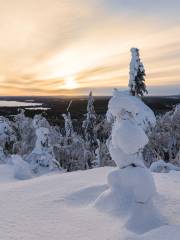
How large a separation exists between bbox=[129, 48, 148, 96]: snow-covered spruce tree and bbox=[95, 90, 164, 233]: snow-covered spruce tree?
15.5 meters

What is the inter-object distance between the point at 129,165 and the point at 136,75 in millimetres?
16122

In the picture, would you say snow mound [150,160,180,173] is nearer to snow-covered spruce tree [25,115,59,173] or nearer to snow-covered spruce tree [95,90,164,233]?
snow-covered spruce tree [95,90,164,233]

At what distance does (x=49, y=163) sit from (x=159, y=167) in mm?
11977

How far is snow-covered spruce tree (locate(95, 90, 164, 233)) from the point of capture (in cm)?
781

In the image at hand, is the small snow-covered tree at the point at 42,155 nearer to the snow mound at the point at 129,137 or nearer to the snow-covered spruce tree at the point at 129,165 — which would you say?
the snow-covered spruce tree at the point at 129,165

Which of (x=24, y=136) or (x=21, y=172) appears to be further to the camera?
(x=24, y=136)

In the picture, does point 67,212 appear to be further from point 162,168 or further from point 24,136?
point 24,136

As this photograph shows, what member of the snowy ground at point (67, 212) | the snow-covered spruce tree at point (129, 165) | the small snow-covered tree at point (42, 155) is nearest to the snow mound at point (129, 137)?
the snow-covered spruce tree at point (129, 165)

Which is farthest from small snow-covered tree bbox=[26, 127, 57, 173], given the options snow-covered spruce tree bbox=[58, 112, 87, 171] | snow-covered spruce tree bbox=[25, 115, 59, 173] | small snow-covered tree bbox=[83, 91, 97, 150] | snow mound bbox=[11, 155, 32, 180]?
small snow-covered tree bbox=[83, 91, 97, 150]

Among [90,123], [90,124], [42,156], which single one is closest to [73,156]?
[90,124]

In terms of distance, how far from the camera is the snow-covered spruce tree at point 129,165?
7812 mm

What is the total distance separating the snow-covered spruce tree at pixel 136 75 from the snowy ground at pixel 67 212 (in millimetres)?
12782

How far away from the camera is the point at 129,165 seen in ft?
27.1

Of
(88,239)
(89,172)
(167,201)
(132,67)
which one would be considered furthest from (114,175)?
(132,67)
